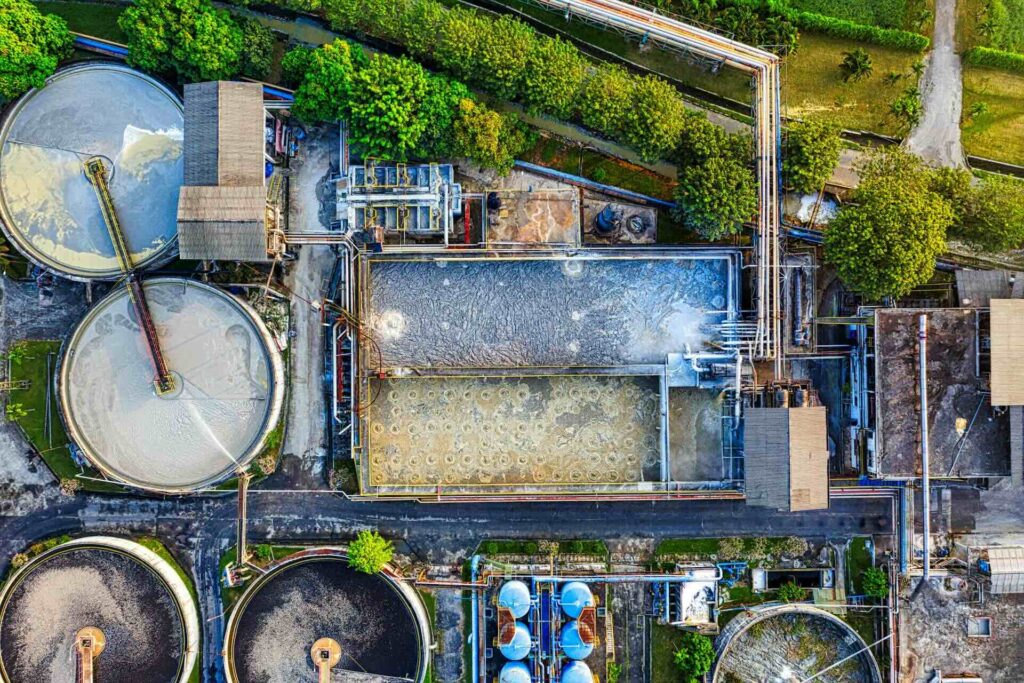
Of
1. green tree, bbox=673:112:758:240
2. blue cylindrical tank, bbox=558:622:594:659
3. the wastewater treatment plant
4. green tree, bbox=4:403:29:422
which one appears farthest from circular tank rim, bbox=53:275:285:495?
green tree, bbox=673:112:758:240

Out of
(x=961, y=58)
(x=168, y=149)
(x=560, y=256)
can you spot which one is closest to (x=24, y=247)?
(x=168, y=149)

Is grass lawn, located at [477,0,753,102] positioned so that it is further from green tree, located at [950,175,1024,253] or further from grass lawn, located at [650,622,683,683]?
grass lawn, located at [650,622,683,683]

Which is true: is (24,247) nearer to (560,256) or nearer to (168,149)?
(168,149)

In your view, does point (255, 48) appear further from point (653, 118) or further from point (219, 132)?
point (653, 118)

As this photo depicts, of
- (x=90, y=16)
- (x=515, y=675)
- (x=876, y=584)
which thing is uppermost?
(x=90, y=16)

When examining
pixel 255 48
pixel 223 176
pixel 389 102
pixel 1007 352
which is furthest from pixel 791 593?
pixel 255 48

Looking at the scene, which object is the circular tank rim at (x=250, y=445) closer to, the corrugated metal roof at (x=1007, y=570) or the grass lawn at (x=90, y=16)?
the grass lawn at (x=90, y=16)
